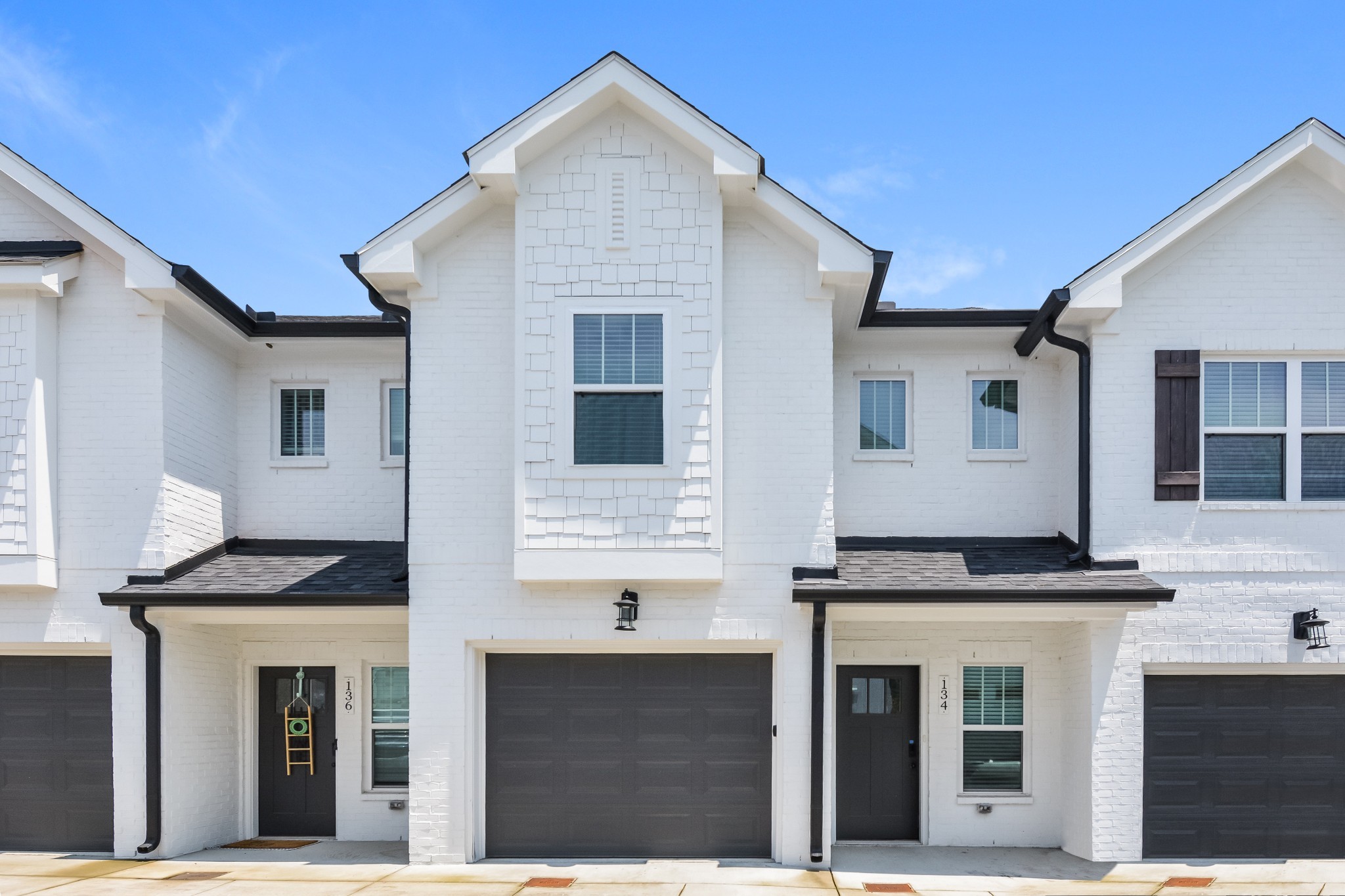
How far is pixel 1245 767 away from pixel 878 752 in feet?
11.4

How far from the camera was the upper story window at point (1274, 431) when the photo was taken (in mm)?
9405

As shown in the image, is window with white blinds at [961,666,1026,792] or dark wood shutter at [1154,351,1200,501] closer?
dark wood shutter at [1154,351,1200,501]

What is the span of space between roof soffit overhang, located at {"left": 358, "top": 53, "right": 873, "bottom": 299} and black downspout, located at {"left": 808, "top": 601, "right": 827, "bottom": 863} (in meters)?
3.02

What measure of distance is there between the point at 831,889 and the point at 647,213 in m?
6.21

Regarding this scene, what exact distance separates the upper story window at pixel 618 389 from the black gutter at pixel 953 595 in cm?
191

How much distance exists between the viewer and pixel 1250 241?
9.54 m

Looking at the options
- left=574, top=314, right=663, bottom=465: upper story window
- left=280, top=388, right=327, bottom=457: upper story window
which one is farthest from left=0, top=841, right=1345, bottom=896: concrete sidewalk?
left=280, top=388, right=327, bottom=457: upper story window

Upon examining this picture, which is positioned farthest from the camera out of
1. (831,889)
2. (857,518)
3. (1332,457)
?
(857,518)

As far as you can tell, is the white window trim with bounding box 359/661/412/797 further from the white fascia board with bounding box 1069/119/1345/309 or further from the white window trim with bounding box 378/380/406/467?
the white fascia board with bounding box 1069/119/1345/309

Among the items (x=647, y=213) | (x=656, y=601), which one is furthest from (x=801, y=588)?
(x=647, y=213)

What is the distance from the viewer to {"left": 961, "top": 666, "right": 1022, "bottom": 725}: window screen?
Answer: 1034cm

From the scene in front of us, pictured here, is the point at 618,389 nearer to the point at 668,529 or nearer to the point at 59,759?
the point at 668,529

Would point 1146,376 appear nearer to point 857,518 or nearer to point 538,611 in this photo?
point 857,518

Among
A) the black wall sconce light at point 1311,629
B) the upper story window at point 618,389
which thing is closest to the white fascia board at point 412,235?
the upper story window at point 618,389
